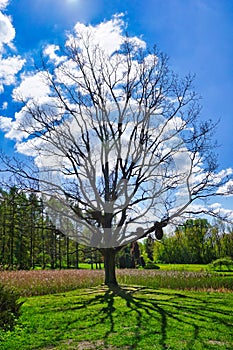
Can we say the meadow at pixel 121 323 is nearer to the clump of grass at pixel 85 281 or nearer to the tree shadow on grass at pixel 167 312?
the tree shadow on grass at pixel 167 312

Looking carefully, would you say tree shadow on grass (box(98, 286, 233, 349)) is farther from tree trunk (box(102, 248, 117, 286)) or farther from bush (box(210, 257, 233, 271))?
bush (box(210, 257, 233, 271))

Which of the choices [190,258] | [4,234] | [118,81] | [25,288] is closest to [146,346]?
[25,288]

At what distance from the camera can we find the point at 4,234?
2847cm

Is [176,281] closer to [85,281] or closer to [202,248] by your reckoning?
[85,281]

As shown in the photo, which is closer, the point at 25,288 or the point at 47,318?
the point at 47,318

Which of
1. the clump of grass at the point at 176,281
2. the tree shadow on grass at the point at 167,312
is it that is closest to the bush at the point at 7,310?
the tree shadow on grass at the point at 167,312

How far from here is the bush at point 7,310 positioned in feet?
20.8

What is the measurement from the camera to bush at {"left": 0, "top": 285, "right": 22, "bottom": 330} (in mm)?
6342

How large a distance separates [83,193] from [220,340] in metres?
8.61

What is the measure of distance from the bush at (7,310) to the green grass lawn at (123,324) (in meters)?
0.21

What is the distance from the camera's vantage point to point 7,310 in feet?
21.5

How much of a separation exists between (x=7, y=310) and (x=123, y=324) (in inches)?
90.5

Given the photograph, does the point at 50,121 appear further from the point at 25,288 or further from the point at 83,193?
the point at 25,288

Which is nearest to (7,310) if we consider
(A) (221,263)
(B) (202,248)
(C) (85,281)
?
(C) (85,281)
